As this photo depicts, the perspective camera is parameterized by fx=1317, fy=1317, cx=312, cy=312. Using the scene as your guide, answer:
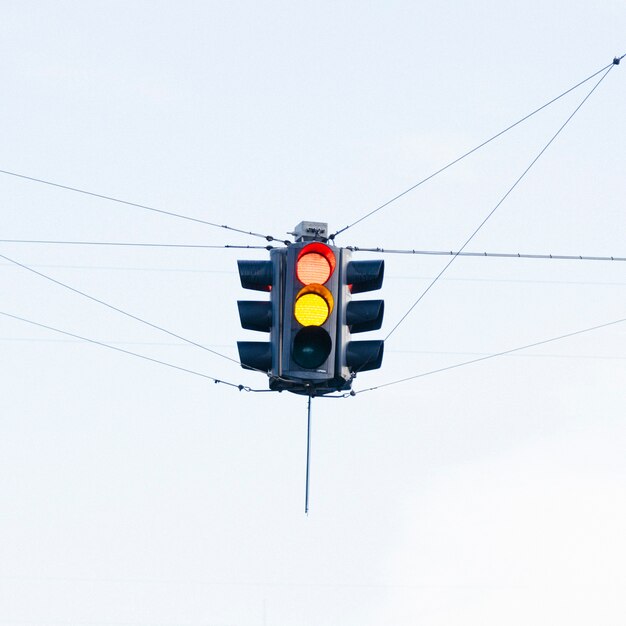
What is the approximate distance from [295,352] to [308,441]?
1319 mm

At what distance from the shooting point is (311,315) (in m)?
12.4

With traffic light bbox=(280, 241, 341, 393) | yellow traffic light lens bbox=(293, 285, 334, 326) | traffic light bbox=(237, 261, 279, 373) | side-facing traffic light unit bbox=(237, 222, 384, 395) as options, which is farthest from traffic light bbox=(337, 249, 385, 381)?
traffic light bbox=(237, 261, 279, 373)

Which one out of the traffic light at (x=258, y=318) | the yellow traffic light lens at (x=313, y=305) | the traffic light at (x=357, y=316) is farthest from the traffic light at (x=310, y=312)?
the traffic light at (x=258, y=318)

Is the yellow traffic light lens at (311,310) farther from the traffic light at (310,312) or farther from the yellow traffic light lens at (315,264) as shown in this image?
Result: the yellow traffic light lens at (315,264)

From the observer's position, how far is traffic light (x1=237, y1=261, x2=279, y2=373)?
13.1 m

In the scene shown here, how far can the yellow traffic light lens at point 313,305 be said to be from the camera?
12422 mm

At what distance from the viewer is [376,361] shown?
13.0m

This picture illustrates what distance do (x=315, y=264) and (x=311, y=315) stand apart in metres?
0.55

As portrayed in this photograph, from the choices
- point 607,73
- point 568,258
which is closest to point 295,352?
point 568,258

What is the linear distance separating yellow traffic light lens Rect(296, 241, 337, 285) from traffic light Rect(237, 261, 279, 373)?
0.49 m

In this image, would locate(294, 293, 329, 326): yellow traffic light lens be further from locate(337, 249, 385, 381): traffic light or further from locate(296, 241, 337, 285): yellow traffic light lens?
locate(337, 249, 385, 381): traffic light

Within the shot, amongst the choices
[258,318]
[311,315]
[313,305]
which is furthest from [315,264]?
[258,318]

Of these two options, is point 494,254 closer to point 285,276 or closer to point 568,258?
point 568,258

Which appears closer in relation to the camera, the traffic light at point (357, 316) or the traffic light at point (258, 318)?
the traffic light at point (357, 316)
